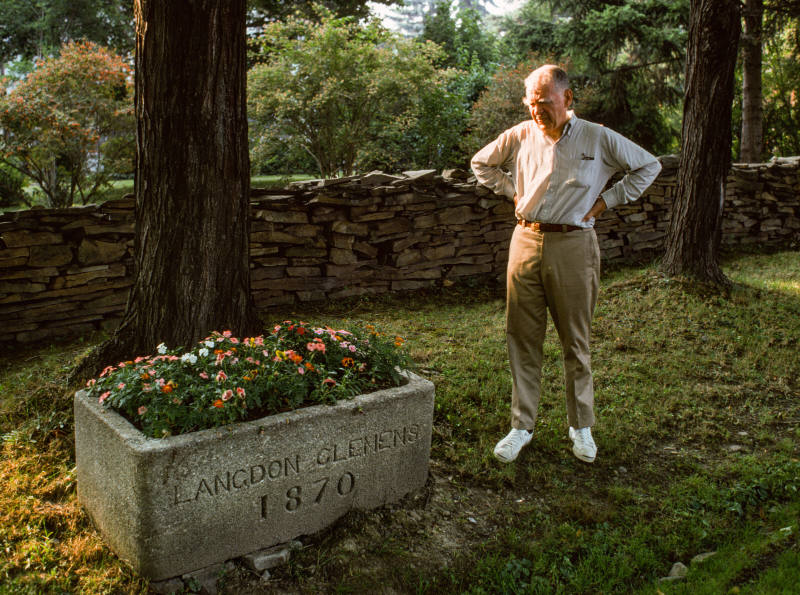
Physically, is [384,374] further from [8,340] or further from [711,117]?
[711,117]

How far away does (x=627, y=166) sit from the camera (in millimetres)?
3383

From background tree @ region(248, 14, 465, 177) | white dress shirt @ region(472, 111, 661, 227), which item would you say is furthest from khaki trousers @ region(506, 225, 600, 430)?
background tree @ region(248, 14, 465, 177)

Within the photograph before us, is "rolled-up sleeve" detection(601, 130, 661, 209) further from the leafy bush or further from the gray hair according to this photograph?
the leafy bush

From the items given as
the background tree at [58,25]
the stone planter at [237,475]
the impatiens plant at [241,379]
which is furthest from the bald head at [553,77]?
the background tree at [58,25]

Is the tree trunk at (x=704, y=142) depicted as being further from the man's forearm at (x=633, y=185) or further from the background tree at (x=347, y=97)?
the background tree at (x=347, y=97)

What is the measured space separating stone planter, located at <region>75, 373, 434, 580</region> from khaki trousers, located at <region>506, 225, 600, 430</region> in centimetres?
71

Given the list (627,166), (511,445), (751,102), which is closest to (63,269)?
(511,445)

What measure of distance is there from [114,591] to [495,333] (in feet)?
12.1

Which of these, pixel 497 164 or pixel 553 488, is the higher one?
pixel 497 164

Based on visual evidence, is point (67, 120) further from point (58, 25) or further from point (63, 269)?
point (58, 25)

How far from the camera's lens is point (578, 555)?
281cm

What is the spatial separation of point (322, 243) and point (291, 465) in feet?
12.5

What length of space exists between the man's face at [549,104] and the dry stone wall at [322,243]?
3110mm

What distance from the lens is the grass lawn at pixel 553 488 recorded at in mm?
2609
